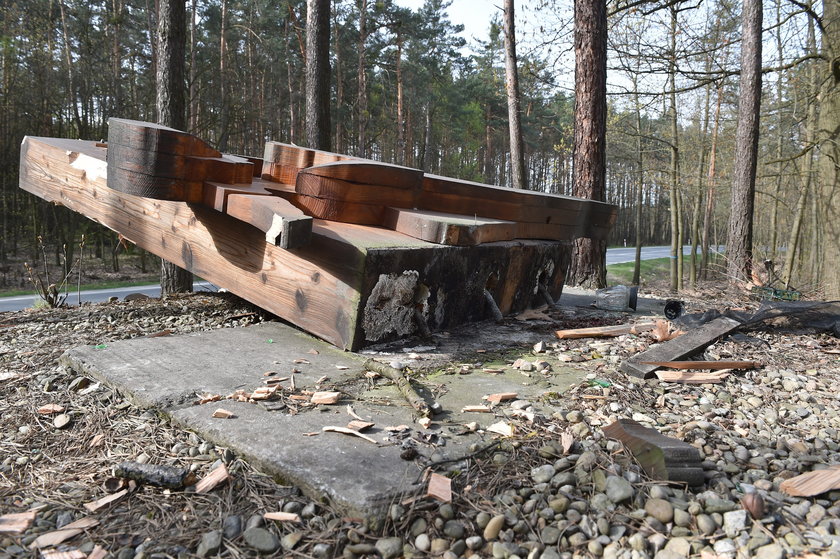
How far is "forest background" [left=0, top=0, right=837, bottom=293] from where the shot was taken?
1219 centimetres

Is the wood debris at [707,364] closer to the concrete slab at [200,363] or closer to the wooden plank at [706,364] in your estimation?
the wooden plank at [706,364]

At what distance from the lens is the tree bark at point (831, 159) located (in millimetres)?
7340

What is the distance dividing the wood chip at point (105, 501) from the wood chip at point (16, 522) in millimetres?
140

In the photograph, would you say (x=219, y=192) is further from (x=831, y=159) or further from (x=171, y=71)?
(x=831, y=159)

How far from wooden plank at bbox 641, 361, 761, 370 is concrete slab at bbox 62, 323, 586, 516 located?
47 centimetres

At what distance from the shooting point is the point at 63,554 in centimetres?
142

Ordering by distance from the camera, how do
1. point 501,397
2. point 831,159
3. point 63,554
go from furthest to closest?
point 831,159 → point 501,397 → point 63,554

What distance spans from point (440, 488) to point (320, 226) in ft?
5.81

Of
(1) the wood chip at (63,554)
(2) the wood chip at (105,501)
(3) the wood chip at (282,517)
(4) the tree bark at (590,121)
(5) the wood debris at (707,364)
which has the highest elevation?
(4) the tree bark at (590,121)

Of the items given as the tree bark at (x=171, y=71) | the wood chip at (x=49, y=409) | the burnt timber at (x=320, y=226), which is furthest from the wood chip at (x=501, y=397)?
the tree bark at (x=171, y=71)

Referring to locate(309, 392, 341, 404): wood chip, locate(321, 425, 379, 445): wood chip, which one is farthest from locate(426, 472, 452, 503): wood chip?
locate(309, 392, 341, 404): wood chip

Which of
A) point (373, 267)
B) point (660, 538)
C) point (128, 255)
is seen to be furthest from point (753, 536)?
point (128, 255)

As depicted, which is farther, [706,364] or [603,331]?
[603,331]

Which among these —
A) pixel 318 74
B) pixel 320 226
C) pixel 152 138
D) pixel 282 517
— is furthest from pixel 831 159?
pixel 282 517
